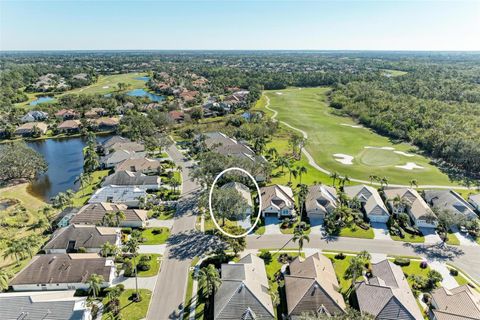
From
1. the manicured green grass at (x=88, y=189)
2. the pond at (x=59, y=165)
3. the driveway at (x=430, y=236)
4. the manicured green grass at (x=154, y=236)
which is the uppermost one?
the manicured green grass at (x=88, y=189)

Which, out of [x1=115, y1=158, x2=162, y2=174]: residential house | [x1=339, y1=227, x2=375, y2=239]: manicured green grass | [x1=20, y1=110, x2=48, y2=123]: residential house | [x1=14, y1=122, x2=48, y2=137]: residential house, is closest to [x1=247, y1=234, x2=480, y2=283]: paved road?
[x1=339, y1=227, x2=375, y2=239]: manicured green grass

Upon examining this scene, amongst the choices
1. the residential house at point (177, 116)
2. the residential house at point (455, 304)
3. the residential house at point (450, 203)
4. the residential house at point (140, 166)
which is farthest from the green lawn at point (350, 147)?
the residential house at point (177, 116)

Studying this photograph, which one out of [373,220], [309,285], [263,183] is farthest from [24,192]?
[373,220]

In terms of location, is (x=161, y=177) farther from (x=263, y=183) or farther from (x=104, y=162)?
(x=263, y=183)

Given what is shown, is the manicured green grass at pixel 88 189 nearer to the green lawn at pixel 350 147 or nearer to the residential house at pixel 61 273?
the residential house at pixel 61 273

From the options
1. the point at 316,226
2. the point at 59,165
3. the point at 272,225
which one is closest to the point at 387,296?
the point at 316,226

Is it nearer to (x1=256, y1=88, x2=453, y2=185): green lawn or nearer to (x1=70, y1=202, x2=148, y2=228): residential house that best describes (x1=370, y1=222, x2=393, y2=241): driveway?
(x1=256, y1=88, x2=453, y2=185): green lawn
